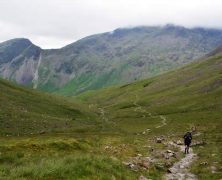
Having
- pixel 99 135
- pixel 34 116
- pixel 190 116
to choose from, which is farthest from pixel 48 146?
pixel 190 116

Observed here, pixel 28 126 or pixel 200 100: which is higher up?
pixel 200 100

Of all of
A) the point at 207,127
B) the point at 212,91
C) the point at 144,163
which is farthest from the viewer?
the point at 212,91

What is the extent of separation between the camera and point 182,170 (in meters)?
41.3

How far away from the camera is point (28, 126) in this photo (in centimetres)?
9138

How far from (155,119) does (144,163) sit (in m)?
84.0

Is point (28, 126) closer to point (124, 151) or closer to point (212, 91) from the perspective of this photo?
point (124, 151)

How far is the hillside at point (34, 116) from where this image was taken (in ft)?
292

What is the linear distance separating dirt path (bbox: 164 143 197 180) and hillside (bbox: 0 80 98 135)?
42.9 metres

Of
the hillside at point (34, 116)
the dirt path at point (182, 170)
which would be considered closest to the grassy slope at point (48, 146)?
the hillside at point (34, 116)

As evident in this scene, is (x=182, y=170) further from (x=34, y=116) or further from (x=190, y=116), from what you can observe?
(x=190, y=116)

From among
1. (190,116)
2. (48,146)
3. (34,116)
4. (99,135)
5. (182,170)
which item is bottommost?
(182,170)

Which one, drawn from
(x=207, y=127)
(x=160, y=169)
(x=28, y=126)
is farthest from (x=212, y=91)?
(x=160, y=169)

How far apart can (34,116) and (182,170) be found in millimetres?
69038

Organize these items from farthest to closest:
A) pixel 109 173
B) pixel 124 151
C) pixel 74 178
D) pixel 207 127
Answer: pixel 207 127 < pixel 124 151 < pixel 109 173 < pixel 74 178
